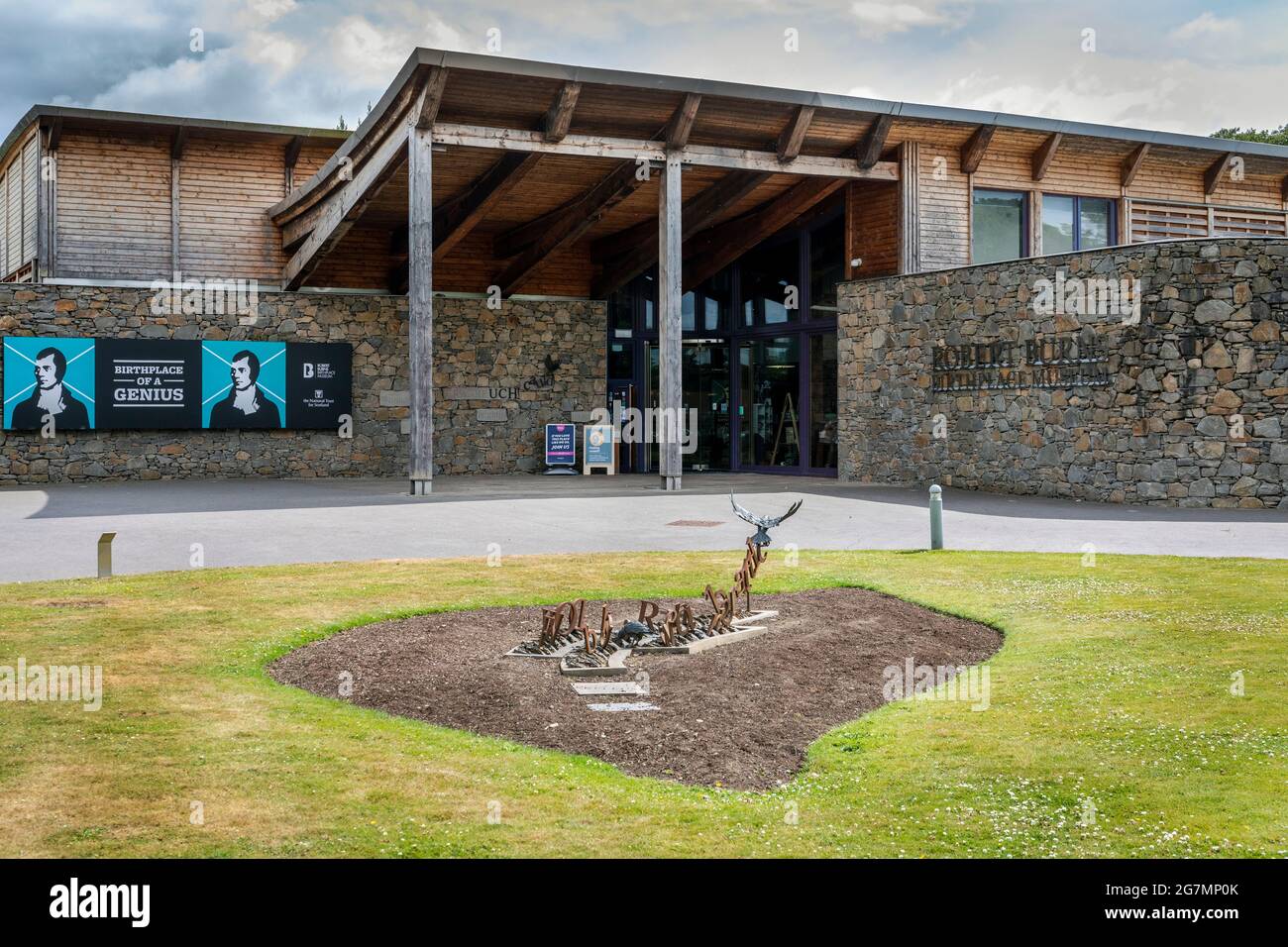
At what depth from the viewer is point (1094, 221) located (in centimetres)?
2509

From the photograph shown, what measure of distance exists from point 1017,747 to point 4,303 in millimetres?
22732

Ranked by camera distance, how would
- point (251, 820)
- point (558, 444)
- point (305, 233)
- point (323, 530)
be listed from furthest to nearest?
point (558, 444)
point (305, 233)
point (323, 530)
point (251, 820)

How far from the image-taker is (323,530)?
46.8ft

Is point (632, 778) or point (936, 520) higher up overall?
point (936, 520)

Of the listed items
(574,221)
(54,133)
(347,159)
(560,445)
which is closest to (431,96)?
(347,159)

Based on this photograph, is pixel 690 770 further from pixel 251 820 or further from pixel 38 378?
pixel 38 378

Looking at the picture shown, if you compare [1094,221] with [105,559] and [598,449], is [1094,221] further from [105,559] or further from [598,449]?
[105,559]

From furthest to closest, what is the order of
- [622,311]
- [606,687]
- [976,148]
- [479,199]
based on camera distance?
[622,311]
[976,148]
[479,199]
[606,687]

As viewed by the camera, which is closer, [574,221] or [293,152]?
[574,221]

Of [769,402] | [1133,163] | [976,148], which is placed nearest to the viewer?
[976,148]

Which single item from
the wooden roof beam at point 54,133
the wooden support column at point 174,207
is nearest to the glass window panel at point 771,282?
the wooden support column at point 174,207

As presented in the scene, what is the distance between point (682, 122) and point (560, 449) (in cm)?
923

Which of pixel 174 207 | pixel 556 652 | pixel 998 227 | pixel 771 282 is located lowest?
pixel 556 652
